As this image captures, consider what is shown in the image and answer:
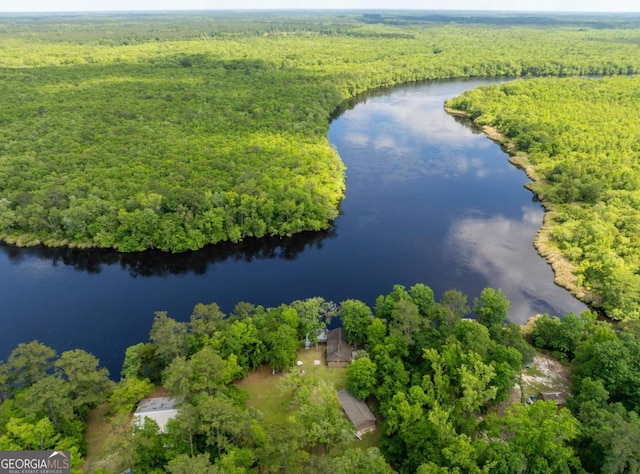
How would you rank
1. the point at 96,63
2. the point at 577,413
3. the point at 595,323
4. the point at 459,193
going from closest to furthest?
the point at 577,413, the point at 595,323, the point at 459,193, the point at 96,63

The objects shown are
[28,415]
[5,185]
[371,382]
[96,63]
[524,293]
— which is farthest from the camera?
[96,63]

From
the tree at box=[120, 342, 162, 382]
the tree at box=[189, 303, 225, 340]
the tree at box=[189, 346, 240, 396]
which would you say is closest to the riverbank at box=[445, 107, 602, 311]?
the tree at box=[189, 303, 225, 340]

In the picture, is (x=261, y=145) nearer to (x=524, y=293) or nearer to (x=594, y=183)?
(x=524, y=293)

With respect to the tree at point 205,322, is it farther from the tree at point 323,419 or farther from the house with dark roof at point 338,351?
the house with dark roof at point 338,351

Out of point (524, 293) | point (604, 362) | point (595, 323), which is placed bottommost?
point (524, 293)

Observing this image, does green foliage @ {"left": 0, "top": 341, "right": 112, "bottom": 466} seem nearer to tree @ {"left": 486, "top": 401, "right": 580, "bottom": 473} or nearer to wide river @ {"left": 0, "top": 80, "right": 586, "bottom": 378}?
wide river @ {"left": 0, "top": 80, "right": 586, "bottom": 378}

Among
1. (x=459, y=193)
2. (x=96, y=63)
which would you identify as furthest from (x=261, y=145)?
(x=96, y=63)
